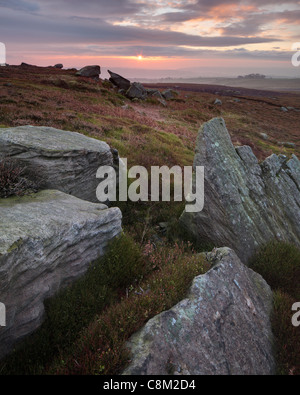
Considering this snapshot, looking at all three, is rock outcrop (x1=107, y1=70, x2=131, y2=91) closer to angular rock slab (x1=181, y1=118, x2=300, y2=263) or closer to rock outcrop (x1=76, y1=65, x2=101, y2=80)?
rock outcrop (x1=76, y1=65, x2=101, y2=80)

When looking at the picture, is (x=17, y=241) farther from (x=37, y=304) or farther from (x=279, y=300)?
(x=279, y=300)

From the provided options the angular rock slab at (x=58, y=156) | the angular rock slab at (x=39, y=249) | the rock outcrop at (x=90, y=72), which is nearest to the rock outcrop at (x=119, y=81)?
the rock outcrop at (x=90, y=72)

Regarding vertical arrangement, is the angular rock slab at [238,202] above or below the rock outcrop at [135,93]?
below

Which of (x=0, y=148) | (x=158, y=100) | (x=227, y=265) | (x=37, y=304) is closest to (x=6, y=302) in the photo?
(x=37, y=304)

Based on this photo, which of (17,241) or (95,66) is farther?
(95,66)

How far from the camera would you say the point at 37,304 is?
488 cm

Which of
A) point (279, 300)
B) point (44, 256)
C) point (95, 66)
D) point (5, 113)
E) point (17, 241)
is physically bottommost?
point (279, 300)

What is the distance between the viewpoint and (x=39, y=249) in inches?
188

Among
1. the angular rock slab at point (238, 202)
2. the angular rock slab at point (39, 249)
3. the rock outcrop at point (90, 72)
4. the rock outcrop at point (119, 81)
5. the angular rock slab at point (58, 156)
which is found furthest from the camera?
the rock outcrop at point (90, 72)

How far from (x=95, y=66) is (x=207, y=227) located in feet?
195

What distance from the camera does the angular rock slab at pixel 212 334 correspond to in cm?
419

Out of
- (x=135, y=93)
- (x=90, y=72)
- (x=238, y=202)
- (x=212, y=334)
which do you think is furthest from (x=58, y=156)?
(x=90, y=72)

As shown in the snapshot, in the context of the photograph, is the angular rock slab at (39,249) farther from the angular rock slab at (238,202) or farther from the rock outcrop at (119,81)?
the rock outcrop at (119,81)

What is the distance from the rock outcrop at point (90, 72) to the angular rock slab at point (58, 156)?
52.6 metres
